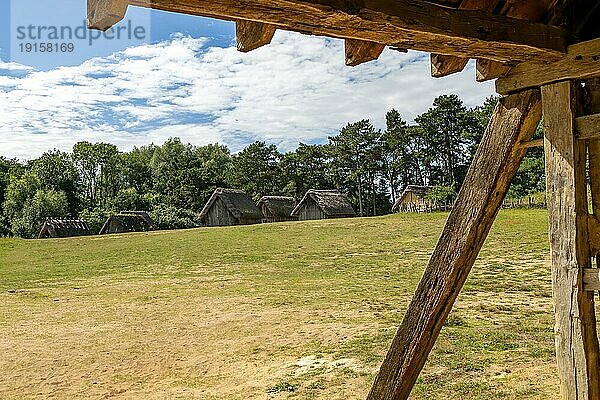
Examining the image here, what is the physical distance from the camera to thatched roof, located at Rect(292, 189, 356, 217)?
38125 millimetres

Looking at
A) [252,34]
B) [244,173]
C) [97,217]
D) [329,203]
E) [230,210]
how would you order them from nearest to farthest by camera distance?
[252,34] → [230,210] → [329,203] → [97,217] → [244,173]

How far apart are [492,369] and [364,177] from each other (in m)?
41.7

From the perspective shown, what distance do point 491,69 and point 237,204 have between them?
35107mm

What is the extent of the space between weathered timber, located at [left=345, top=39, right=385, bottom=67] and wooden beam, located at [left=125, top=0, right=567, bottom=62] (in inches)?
3.6

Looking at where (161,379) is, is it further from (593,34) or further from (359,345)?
(593,34)

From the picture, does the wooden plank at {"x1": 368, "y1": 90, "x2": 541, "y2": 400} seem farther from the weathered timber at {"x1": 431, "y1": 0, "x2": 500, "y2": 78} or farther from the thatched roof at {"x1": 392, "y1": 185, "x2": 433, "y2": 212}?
the thatched roof at {"x1": 392, "y1": 185, "x2": 433, "y2": 212}

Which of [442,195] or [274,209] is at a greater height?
[442,195]

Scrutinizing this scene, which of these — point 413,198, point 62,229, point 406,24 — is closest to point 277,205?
point 413,198

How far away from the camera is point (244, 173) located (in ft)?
166

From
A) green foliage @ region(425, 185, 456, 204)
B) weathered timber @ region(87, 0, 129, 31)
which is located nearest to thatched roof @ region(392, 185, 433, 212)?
green foliage @ region(425, 185, 456, 204)

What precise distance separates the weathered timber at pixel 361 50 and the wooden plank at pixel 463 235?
2.88ft

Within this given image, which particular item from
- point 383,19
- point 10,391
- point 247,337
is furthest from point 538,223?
point 383,19

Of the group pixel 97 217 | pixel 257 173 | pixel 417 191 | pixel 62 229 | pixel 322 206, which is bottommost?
pixel 62 229

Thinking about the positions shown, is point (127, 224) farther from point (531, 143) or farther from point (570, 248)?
point (570, 248)
